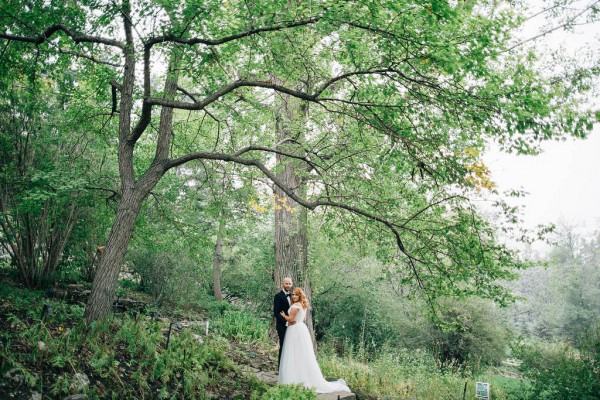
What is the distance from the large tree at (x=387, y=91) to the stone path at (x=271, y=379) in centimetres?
247

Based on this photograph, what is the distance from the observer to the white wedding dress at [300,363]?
745cm

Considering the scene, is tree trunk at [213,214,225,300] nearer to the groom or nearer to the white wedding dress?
the groom

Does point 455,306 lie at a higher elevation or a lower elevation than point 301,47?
lower

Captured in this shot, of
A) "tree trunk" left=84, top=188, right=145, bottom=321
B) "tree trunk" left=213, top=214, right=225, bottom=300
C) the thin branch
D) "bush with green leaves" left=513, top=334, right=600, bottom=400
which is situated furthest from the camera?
"tree trunk" left=213, top=214, right=225, bottom=300

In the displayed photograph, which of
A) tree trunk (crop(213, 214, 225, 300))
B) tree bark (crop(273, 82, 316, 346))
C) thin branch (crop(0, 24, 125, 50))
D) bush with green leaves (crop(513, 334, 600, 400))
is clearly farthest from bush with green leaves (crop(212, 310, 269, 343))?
thin branch (crop(0, 24, 125, 50))

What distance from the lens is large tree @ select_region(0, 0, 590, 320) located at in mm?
5160

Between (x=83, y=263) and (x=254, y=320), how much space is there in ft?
17.9

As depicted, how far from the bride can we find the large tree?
225 centimetres

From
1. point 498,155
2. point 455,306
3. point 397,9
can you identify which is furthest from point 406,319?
point 397,9

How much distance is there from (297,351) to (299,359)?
15 centimetres

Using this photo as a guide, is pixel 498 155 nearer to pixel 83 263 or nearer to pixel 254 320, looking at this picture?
pixel 254 320

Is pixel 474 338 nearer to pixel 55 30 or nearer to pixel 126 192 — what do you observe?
pixel 126 192

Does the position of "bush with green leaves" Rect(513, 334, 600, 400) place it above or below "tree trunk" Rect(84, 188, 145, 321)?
below

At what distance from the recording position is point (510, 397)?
8.76 m
